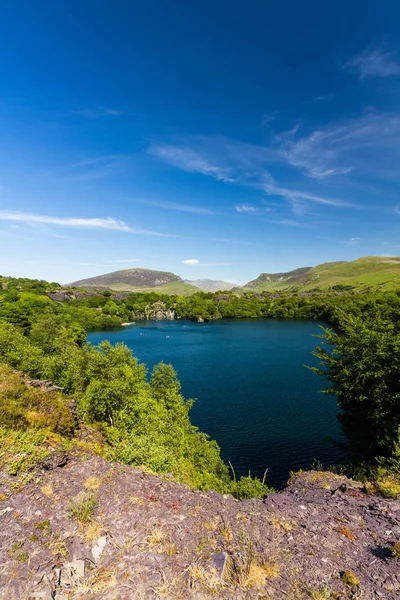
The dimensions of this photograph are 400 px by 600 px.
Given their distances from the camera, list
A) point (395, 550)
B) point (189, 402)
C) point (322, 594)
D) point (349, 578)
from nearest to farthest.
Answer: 1. point (322, 594)
2. point (349, 578)
3. point (395, 550)
4. point (189, 402)

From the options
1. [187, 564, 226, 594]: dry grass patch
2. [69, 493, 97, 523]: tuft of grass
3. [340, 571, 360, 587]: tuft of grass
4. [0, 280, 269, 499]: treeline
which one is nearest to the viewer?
[187, 564, 226, 594]: dry grass patch

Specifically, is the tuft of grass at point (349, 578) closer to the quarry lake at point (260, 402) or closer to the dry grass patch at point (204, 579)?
the dry grass patch at point (204, 579)

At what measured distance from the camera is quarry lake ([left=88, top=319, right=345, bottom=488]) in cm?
3669

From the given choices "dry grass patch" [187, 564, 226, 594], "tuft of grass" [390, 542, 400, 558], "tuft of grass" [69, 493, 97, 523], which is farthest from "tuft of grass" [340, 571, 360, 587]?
"tuft of grass" [69, 493, 97, 523]

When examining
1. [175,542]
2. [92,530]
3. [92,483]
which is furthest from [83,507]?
[175,542]

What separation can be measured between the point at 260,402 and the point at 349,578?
47925 millimetres

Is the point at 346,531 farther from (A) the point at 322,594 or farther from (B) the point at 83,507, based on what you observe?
(B) the point at 83,507

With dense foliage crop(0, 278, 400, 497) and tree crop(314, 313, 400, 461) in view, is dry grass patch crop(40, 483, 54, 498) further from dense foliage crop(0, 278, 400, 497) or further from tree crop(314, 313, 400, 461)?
tree crop(314, 313, 400, 461)

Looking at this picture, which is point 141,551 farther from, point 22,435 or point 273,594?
point 22,435

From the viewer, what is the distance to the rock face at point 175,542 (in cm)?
722

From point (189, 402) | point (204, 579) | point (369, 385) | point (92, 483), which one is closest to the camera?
point (204, 579)

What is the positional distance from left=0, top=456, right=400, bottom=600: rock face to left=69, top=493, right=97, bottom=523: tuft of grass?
0.03 metres

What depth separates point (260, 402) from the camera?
53750 millimetres

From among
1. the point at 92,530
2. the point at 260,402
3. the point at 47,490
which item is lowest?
the point at 260,402
